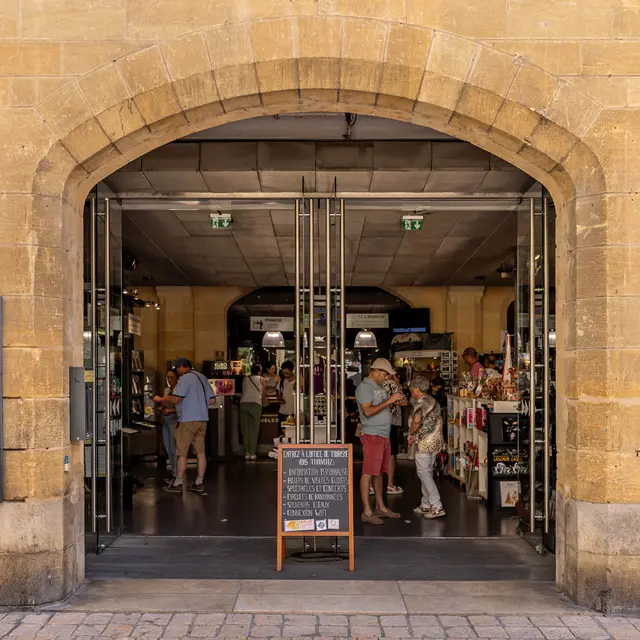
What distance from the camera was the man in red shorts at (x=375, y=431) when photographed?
7391 mm

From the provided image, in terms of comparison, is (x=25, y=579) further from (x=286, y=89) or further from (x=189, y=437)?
(x=189, y=437)

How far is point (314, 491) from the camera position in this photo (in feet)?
18.9

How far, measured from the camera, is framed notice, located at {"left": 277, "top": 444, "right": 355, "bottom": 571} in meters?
5.73

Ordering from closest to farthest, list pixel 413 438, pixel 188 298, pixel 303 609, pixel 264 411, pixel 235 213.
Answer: pixel 303 609 < pixel 413 438 < pixel 235 213 < pixel 264 411 < pixel 188 298

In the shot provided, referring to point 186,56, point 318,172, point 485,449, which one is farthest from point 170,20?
point 485,449

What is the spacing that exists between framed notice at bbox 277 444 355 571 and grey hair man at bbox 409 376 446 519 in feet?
6.79

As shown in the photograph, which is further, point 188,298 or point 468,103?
point 188,298

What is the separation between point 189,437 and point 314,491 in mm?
3646

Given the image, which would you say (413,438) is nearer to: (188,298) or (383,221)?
(383,221)

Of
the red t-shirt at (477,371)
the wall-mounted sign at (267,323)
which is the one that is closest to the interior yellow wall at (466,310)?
the wall-mounted sign at (267,323)

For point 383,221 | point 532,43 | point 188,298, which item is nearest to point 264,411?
point 188,298

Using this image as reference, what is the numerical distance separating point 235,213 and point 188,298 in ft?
23.3

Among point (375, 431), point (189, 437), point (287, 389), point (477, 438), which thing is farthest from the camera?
point (287, 389)

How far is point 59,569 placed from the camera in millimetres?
4848
